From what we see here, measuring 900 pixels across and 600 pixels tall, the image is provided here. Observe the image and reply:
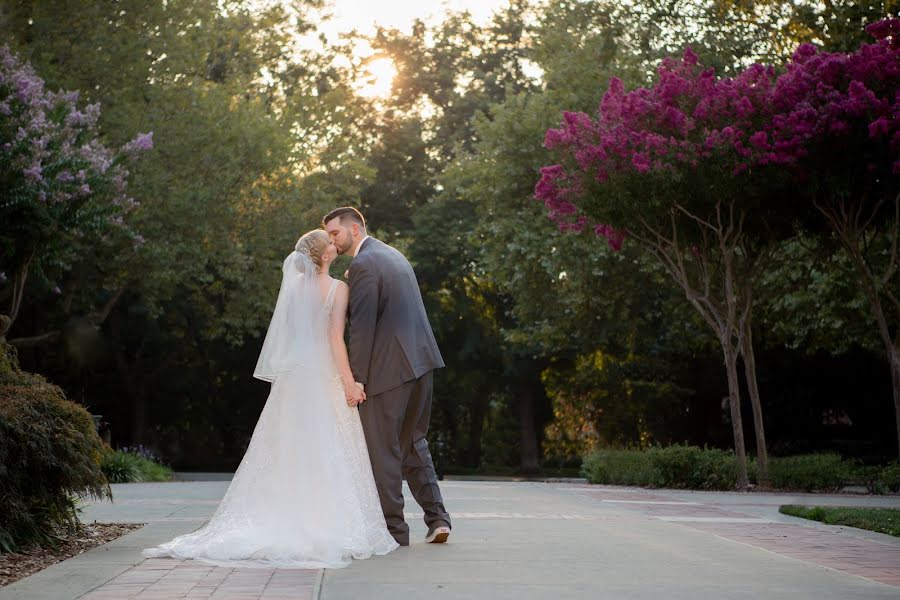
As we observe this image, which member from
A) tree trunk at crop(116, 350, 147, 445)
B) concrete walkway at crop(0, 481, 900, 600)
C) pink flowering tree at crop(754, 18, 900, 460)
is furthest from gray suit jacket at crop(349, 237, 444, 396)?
tree trunk at crop(116, 350, 147, 445)

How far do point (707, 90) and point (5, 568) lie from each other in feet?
46.3

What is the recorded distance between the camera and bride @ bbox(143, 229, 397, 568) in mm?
8117

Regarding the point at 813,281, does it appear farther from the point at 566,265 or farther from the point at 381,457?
the point at 381,457

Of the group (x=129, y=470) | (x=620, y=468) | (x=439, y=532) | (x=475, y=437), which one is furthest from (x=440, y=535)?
(x=475, y=437)

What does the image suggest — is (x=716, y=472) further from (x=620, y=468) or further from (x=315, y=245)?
(x=315, y=245)

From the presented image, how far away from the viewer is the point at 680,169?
62.5ft

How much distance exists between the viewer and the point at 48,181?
2008cm

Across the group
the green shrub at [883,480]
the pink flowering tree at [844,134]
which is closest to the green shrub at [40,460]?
the pink flowering tree at [844,134]

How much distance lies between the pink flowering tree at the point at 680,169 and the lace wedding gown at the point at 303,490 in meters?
10.7

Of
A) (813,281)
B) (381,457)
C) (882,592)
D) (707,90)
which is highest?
(707,90)

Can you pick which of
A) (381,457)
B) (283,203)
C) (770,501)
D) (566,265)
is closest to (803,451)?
(566,265)

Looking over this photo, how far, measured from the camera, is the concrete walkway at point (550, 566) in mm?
6594

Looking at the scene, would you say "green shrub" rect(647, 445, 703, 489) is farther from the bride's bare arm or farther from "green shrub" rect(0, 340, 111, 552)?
"green shrub" rect(0, 340, 111, 552)

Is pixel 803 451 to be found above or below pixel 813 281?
below
